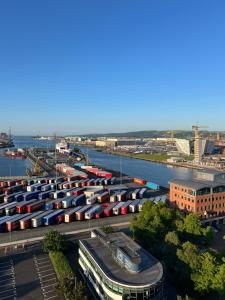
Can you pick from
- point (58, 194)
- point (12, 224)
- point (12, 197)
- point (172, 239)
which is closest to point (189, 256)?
point (172, 239)

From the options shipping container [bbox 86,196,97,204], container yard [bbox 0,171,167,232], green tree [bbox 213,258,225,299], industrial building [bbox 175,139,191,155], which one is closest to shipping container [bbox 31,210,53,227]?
container yard [bbox 0,171,167,232]

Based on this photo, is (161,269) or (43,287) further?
(43,287)

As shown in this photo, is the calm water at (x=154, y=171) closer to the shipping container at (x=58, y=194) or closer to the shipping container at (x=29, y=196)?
the shipping container at (x=58, y=194)

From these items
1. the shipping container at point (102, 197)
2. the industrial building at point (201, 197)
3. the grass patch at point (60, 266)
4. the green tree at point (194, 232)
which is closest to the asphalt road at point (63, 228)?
the grass patch at point (60, 266)

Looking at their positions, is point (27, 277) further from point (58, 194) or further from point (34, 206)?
point (58, 194)

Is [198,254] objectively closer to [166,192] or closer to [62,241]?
[62,241]

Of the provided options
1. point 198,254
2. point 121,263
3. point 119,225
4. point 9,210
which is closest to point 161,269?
point 121,263
